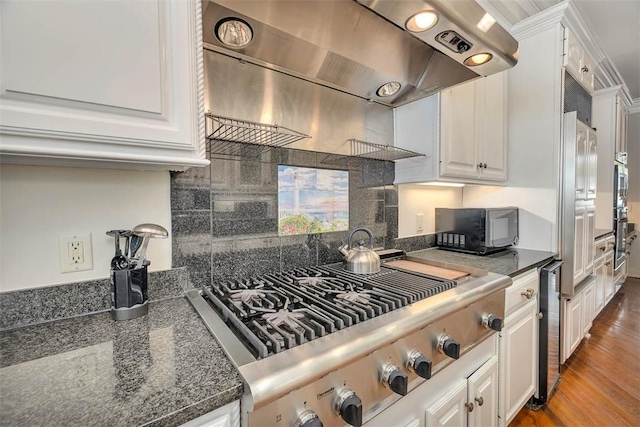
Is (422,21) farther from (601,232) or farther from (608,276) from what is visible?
(608,276)

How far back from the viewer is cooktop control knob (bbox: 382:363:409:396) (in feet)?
2.40

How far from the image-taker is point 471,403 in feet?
3.59

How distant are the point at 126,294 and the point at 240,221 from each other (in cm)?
48

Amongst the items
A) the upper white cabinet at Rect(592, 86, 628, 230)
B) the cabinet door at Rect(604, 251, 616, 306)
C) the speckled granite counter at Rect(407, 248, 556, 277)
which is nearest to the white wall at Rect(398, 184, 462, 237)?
the speckled granite counter at Rect(407, 248, 556, 277)

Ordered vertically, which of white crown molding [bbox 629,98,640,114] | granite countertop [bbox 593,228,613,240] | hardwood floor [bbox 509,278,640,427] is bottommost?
hardwood floor [bbox 509,278,640,427]

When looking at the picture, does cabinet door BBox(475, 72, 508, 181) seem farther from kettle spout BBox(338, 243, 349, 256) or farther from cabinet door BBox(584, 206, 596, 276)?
kettle spout BBox(338, 243, 349, 256)

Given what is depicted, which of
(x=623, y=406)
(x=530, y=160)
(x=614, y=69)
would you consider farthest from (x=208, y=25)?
(x=614, y=69)

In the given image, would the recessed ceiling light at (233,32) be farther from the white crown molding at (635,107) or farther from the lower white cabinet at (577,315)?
the white crown molding at (635,107)

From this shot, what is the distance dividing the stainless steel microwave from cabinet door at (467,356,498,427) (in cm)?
75

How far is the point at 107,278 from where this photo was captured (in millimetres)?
918

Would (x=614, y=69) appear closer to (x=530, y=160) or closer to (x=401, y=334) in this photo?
(x=530, y=160)

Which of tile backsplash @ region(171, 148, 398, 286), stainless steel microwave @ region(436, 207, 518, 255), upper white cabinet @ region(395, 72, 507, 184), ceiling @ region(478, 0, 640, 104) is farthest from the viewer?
ceiling @ region(478, 0, 640, 104)

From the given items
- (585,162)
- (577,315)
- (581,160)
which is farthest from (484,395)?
(585,162)

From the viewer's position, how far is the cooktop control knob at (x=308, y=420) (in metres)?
0.60
